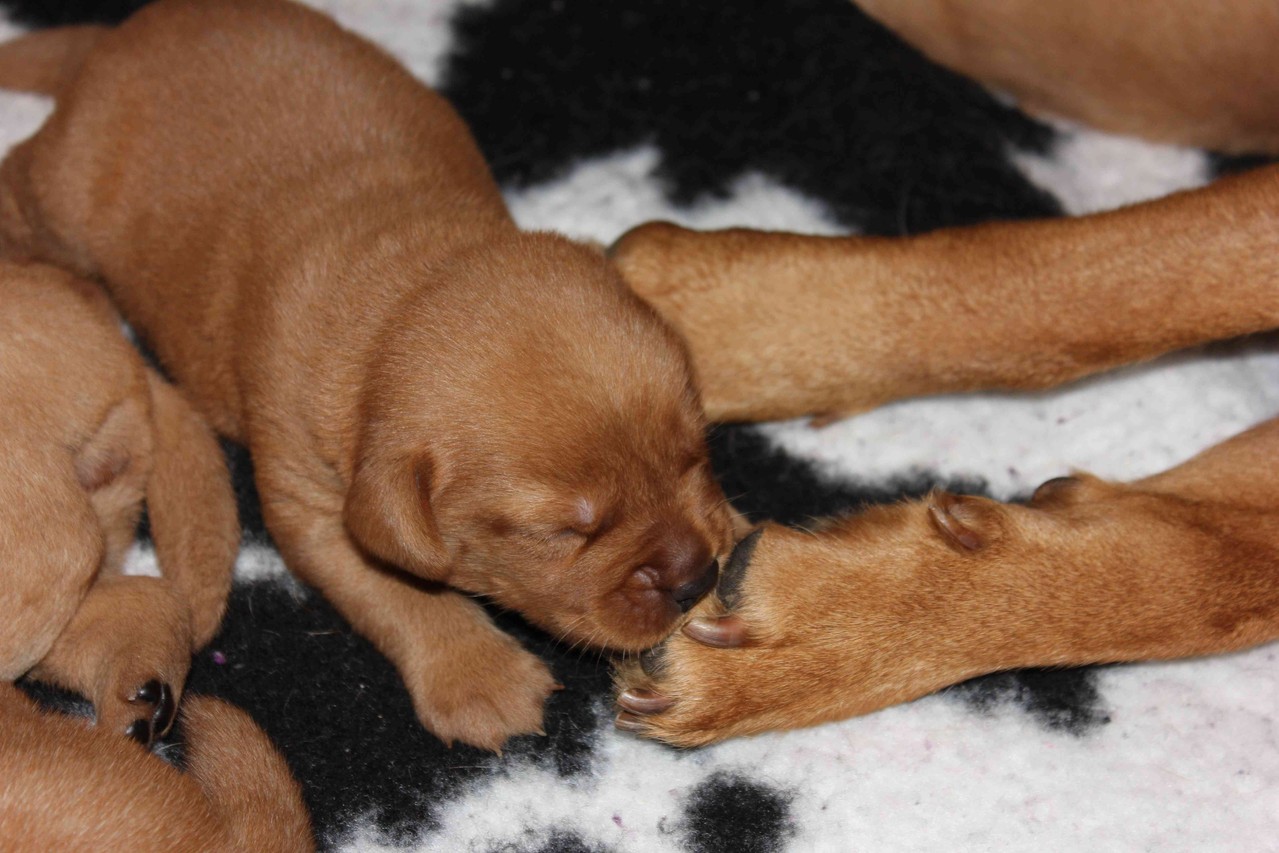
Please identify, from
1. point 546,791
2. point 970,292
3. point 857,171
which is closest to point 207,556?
point 546,791

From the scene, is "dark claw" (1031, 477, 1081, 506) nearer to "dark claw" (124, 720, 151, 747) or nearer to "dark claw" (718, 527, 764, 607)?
"dark claw" (718, 527, 764, 607)

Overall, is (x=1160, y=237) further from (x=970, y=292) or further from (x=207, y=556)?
(x=207, y=556)

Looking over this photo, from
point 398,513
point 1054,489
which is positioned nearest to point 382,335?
point 398,513

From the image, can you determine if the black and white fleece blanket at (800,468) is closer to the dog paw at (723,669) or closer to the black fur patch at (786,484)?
the black fur patch at (786,484)

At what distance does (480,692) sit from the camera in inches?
96.4

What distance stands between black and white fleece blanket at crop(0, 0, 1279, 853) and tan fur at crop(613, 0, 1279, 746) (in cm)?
22

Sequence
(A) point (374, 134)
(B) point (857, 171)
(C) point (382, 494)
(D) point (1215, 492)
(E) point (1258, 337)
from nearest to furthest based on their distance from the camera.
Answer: (C) point (382, 494)
(D) point (1215, 492)
(A) point (374, 134)
(E) point (1258, 337)
(B) point (857, 171)

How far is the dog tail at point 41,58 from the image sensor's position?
319 centimetres

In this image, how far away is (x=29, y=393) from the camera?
243cm

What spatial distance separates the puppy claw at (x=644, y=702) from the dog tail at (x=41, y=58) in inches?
78.9

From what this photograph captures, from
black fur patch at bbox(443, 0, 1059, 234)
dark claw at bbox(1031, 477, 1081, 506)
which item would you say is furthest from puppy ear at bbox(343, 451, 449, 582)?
black fur patch at bbox(443, 0, 1059, 234)

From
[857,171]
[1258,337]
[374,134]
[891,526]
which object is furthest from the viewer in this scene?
[857,171]

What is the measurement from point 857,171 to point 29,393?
6.08 ft

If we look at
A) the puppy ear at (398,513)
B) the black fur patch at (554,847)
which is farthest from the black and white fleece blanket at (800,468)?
the puppy ear at (398,513)
